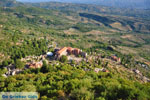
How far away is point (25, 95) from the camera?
16.0m

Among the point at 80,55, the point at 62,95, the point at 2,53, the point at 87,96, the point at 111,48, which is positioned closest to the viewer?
the point at 87,96

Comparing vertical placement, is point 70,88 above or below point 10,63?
above

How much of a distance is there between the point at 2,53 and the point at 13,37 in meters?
19.6

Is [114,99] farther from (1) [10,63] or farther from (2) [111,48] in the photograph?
(2) [111,48]

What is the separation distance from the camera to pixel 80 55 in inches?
2395

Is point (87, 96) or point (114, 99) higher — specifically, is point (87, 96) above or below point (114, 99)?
above

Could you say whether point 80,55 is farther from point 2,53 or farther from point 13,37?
point 13,37

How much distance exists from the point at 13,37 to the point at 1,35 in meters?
7.35

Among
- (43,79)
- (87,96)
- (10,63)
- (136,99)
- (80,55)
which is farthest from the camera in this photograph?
(80,55)

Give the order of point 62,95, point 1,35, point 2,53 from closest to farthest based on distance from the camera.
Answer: point 62,95
point 2,53
point 1,35

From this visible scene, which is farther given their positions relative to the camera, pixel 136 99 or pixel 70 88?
pixel 70 88

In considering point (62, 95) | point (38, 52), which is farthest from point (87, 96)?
point (38, 52)

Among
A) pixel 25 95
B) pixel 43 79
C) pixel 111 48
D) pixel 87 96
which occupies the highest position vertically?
pixel 87 96

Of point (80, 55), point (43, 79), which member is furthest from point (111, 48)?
point (43, 79)
